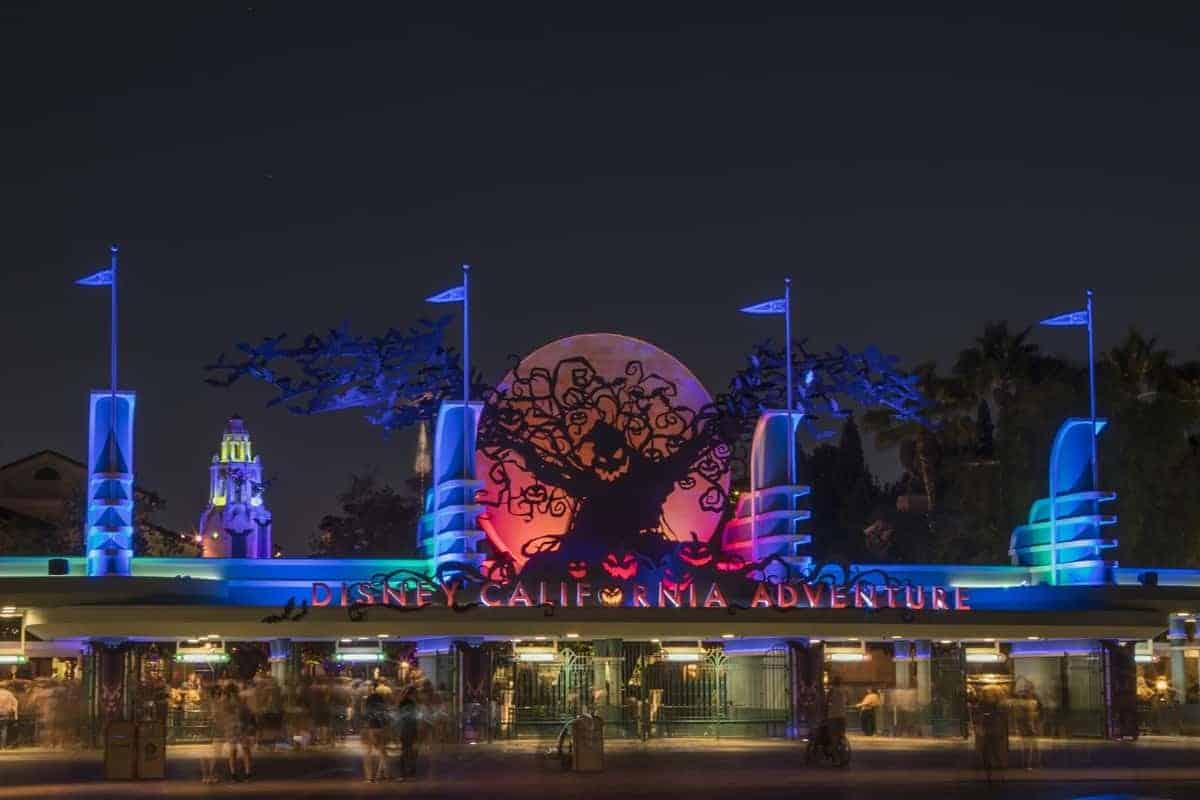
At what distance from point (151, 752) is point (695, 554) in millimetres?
22396

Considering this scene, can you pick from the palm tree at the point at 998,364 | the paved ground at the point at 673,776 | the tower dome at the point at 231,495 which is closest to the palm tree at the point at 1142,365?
the palm tree at the point at 998,364

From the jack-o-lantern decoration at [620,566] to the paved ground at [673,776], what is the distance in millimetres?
7158

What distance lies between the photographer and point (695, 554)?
54.6 meters

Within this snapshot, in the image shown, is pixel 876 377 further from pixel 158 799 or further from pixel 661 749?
pixel 158 799

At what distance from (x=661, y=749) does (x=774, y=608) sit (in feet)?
25.5

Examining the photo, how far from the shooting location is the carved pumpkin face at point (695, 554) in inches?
2143

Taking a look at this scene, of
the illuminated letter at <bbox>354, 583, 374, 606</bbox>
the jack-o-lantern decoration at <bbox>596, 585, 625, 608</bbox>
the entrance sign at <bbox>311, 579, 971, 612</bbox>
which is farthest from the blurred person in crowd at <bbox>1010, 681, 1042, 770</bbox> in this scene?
the illuminated letter at <bbox>354, 583, 374, 606</bbox>

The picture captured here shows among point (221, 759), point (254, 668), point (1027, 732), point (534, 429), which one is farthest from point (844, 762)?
point (254, 668)

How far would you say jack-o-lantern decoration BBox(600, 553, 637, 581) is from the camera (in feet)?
173

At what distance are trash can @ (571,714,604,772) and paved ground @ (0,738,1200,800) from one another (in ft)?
1.17

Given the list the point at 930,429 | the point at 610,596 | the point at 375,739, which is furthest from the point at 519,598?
the point at 930,429

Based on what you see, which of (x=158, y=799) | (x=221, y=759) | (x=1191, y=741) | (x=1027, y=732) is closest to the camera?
(x=158, y=799)

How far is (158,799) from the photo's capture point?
98.9ft

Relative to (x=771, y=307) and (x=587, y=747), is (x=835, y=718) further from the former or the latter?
(x=771, y=307)
